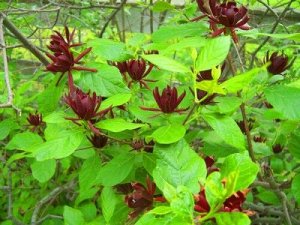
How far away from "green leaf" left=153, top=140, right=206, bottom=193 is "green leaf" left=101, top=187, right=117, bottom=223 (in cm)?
27

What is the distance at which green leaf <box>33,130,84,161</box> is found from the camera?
929 millimetres

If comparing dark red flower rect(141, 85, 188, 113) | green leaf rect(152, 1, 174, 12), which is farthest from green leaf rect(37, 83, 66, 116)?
green leaf rect(152, 1, 174, 12)

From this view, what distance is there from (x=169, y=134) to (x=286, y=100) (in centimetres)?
29

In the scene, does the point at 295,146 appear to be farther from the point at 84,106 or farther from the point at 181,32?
the point at 84,106

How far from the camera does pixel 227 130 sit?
0.94m

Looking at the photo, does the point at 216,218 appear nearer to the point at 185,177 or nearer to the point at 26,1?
the point at 185,177

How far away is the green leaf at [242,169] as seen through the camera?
2.33ft

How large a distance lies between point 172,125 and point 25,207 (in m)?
1.52

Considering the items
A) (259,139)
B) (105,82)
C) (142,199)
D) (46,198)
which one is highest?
(105,82)

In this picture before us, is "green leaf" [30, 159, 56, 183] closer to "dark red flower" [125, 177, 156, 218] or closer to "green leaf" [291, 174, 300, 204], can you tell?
"dark red flower" [125, 177, 156, 218]

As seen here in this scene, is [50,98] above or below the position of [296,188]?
above

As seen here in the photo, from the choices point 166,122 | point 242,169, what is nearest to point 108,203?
point 166,122

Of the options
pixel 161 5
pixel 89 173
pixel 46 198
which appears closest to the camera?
pixel 89 173

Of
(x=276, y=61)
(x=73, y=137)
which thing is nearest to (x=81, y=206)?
(x=73, y=137)
